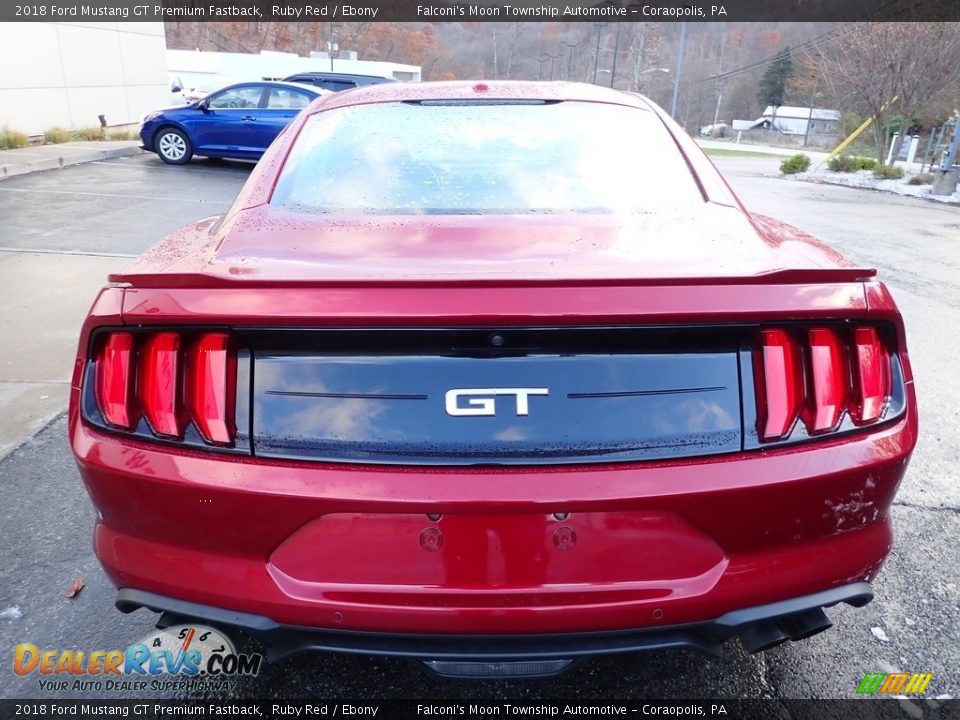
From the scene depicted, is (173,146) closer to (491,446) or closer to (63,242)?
(63,242)

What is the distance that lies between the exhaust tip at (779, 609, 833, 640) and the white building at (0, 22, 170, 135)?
17.0 metres

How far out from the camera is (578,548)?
1482 mm

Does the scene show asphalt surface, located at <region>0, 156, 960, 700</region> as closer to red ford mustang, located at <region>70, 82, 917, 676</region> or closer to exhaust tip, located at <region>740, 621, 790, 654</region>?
exhaust tip, located at <region>740, 621, 790, 654</region>

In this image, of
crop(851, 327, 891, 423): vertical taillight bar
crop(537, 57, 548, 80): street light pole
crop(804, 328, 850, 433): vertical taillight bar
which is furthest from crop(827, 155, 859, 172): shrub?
crop(537, 57, 548, 80): street light pole

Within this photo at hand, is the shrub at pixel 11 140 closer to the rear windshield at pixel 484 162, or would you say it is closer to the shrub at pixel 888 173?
the rear windshield at pixel 484 162

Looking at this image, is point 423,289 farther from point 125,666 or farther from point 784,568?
point 125,666

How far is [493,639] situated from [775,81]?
262 feet

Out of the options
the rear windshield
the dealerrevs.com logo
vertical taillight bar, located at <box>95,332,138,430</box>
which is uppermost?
the rear windshield

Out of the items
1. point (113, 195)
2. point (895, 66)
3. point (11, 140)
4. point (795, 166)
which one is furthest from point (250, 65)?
point (113, 195)

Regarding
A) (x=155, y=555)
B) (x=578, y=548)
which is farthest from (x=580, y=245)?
(x=155, y=555)

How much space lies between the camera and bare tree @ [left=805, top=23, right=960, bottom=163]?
23172mm

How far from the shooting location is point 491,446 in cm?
149

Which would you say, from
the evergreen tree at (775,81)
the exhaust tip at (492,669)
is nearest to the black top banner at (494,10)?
the evergreen tree at (775,81)

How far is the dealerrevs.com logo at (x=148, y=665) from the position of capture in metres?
2.07
